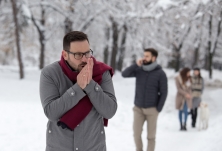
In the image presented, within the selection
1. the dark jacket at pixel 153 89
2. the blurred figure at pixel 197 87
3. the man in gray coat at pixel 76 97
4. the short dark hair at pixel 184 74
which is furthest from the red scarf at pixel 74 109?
the blurred figure at pixel 197 87

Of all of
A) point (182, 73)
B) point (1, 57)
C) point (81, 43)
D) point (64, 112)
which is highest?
point (81, 43)

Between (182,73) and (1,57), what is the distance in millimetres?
26418

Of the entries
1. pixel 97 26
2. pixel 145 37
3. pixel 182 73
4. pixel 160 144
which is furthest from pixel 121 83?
pixel 160 144

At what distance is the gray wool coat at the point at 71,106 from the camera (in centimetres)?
219

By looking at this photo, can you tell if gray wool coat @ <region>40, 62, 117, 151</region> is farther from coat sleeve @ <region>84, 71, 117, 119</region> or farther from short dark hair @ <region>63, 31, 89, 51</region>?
short dark hair @ <region>63, 31, 89, 51</region>

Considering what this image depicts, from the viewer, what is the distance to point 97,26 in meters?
19.4

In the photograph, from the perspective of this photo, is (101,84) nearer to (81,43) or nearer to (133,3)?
(81,43)

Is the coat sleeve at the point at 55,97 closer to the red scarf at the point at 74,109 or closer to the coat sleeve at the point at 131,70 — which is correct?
the red scarf at the point at 74,109

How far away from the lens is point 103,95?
2.27 metres

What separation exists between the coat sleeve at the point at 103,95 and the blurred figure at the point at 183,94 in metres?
6.67

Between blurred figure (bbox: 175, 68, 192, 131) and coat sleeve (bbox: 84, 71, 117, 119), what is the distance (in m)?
6.67

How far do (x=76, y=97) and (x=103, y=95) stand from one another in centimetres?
23

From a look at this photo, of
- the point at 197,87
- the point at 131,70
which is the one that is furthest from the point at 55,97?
the point at 197,87

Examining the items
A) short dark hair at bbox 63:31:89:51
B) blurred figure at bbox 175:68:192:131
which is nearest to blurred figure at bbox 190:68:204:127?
blurred figure at bbox 175:68:192:131
